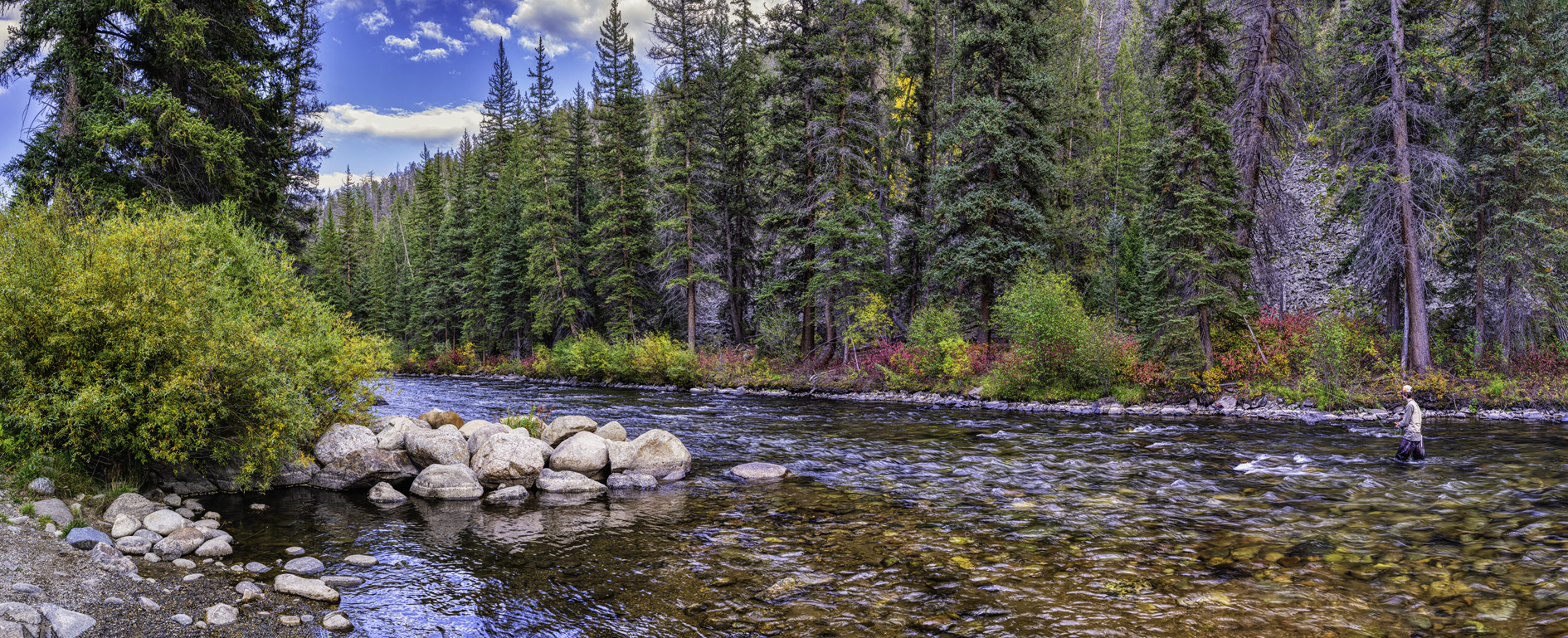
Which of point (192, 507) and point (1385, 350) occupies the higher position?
point (1385, 350)

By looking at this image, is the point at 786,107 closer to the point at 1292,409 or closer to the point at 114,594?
the point at 1292,409

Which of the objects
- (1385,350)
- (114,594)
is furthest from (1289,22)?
(114,594)

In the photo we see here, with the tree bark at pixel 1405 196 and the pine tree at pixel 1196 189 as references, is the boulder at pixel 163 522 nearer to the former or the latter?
the pine tree at pixel 1196 189

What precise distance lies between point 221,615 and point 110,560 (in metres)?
1.92

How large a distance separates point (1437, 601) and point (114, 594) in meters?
11.4

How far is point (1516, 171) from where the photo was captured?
19234 mm

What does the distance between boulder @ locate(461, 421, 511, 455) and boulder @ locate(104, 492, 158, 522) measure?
4282mm

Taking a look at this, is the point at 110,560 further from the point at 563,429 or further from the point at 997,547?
the point at 997,547

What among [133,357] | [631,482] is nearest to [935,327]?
[631,482]

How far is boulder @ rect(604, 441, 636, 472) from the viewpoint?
38.9ft

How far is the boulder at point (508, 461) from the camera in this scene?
11109mm

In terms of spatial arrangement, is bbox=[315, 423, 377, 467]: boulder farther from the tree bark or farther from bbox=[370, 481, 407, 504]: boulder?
the tree bark

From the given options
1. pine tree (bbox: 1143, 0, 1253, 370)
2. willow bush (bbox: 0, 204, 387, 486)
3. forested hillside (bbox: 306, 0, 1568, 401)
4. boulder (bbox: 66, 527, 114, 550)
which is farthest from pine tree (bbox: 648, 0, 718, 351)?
boulder (bbox: 66, 527, 114, 550)

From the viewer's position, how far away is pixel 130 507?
7.98 metres
